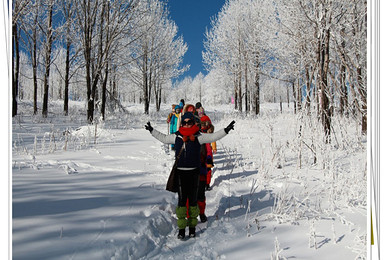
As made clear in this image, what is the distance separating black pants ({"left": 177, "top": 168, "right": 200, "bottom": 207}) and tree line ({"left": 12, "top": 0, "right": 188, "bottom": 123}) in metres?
2.05

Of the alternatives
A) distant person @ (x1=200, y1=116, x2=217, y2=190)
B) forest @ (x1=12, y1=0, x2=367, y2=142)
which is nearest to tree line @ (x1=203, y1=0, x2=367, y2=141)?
forest @ (x1=12, y1=0, x2=367, y2=142)

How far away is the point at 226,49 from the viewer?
20188 mm

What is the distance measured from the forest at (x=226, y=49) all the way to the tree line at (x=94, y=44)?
0.18ft

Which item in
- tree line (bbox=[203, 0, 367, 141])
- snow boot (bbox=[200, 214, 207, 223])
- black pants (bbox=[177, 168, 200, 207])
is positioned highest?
tree line (bbox=[203, 0, 367, 141])

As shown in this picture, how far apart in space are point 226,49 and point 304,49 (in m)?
13.4

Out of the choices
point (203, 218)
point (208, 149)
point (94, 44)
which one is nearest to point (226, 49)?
point (94, 44)

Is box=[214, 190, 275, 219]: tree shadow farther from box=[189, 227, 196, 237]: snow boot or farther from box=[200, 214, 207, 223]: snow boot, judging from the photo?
box=[189, 227, 196, 237]: snow boot

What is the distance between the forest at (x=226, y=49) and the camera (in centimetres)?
466

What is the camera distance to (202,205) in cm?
300

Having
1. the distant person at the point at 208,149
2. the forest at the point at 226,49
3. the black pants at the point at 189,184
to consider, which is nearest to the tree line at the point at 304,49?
the forest at the point at 226,49

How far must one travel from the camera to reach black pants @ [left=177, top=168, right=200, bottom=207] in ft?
8.80

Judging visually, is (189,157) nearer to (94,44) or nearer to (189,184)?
(189,184)

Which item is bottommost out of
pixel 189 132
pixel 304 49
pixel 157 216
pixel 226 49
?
pixel 157 216
